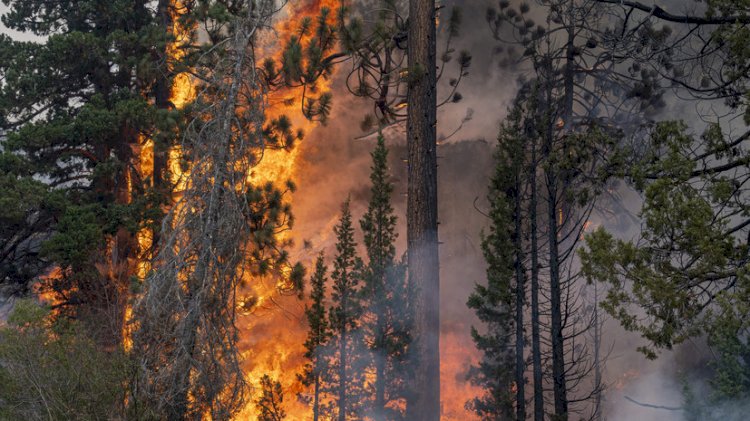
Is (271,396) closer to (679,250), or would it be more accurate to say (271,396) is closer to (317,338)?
(317,338)

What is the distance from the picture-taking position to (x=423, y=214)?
42.9ft

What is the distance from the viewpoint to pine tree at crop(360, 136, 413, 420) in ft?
57.5

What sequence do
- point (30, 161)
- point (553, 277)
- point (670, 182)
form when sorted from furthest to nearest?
point (30, 161) → point (553, 277) → point (670, 182)

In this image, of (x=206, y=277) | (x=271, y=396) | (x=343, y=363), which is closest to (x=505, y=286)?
(x=343, y=363)

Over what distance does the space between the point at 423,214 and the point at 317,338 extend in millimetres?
6401

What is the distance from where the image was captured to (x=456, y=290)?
21750mm

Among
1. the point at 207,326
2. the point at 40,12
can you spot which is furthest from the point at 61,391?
the point at 40,12

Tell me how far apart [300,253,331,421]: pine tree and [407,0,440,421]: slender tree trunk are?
5646mm

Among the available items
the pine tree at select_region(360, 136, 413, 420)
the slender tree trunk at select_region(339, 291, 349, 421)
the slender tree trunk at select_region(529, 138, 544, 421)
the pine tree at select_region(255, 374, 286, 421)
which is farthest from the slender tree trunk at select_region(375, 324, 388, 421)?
the slender tree trunk at select_region(529, 138, 544, 421)

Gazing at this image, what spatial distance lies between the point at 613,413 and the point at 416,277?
34.0 ft

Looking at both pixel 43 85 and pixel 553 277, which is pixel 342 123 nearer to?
pixel 43 85

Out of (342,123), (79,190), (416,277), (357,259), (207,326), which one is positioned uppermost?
(342,123)

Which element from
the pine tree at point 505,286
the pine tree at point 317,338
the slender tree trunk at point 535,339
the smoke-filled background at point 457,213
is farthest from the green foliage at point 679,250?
the smoke-filled background at point 457,213

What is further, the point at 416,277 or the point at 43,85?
the point at 43,85
